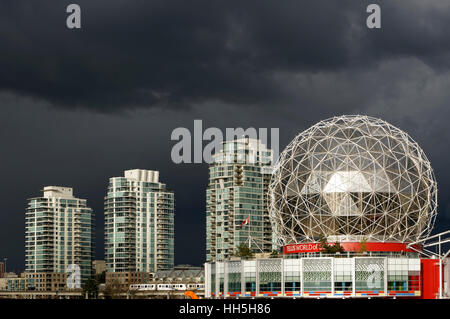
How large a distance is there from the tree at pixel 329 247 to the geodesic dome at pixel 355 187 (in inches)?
62.1

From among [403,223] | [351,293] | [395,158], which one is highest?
[395,158]

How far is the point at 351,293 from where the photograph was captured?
131 meters

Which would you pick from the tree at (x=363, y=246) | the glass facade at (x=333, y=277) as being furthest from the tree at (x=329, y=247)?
the tree at (x=363, y=246)

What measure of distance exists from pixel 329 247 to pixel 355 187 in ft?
33.5

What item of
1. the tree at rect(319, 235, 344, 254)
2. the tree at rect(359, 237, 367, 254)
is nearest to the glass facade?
the tree at rect(319, 235, 344, 254)

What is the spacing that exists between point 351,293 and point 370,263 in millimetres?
5430

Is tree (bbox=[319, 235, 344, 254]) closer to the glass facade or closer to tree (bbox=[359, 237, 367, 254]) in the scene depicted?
the glass facade

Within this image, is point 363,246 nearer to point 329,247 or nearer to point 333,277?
point 329,247

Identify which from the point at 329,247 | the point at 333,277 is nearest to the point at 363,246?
the point at 329,247

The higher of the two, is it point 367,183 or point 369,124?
point 369,124

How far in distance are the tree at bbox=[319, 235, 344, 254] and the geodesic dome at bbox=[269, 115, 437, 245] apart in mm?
1577

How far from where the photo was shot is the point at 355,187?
134 metres

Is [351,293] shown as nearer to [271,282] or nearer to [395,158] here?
[271,282]

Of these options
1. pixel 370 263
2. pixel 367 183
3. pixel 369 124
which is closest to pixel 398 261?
pixel 370 263
